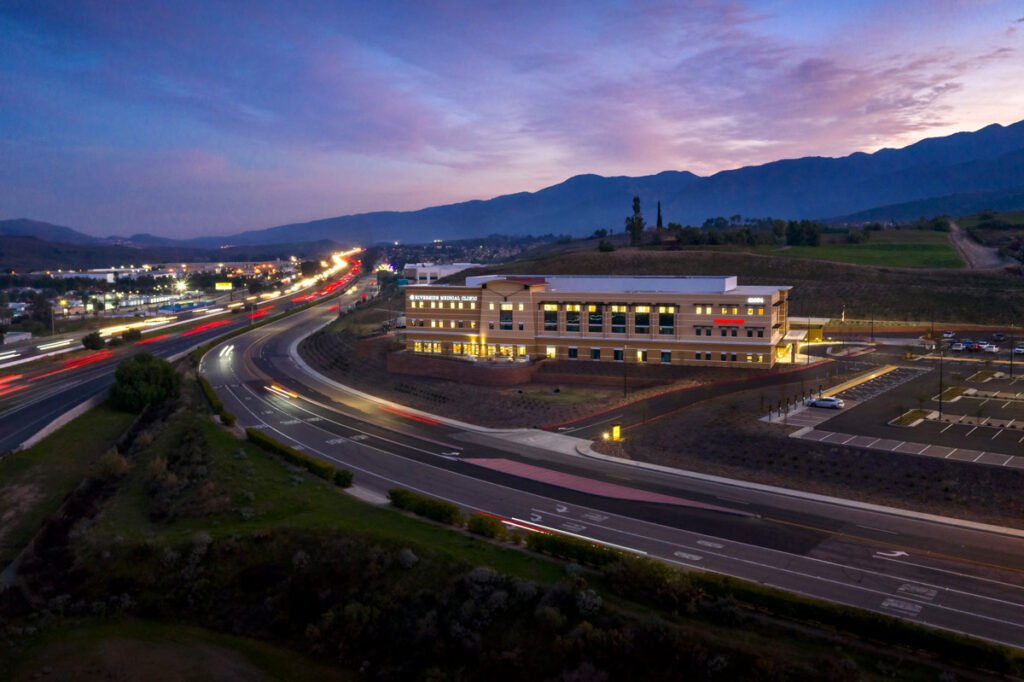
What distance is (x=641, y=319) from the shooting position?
68.1 meters

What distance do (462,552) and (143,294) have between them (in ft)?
570

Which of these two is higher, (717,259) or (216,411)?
(717,259)

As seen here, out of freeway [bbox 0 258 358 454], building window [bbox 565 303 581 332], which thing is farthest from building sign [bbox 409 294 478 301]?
freeway [bbox 0 258 358 454]

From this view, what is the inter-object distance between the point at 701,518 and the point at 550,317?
137 ft

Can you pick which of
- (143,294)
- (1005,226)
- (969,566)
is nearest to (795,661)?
(969,566)

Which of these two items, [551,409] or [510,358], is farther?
[510,358]

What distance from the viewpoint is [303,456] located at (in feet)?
138

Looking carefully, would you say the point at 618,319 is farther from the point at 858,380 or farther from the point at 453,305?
the point at 858,380

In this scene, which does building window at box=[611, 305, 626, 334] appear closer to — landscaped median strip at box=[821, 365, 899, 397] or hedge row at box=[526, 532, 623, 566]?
landscaped median strip at box=[821, 365, 899, 397]

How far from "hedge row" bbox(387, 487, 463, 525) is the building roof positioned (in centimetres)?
4110

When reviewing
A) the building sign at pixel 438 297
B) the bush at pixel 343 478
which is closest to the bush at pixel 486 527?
the bush at pixel 343 478

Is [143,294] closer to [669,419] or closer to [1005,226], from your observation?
[669,419]

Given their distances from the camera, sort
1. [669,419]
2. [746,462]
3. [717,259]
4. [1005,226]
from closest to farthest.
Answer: [746,462], [669,419], [717,259], [1005,226]

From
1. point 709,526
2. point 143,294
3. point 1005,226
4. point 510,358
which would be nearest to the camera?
point 709,526
